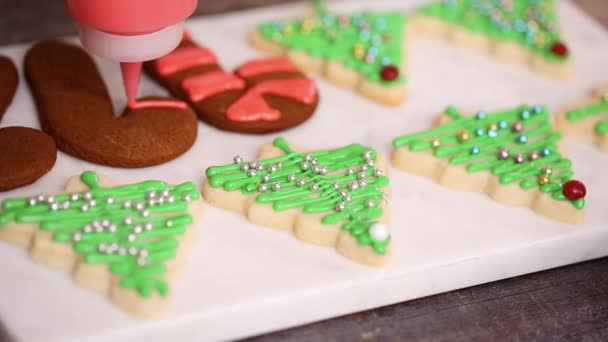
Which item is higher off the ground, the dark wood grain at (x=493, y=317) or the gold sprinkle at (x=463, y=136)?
the gold sprinkle at (x=463, y=136)

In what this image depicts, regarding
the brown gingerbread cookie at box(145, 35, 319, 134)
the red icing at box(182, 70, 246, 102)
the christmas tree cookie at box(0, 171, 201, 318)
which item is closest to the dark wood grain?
the christmas tree cookie at box(0, 171, 201, 318)

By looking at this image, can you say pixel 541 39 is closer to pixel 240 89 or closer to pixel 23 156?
pixel 240 89

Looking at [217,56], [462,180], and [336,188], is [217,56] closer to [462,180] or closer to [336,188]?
[336,188]

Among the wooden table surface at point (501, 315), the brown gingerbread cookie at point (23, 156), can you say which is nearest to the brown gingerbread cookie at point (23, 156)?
the brown gingerbread cookie at point (23, 156)

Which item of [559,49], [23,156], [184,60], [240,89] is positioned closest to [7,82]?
[23,156]

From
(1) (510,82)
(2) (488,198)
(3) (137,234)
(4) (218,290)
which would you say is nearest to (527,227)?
(2) (488,198)

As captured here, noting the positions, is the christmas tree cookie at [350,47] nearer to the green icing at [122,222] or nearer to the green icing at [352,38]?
the green icing at [352,38]
